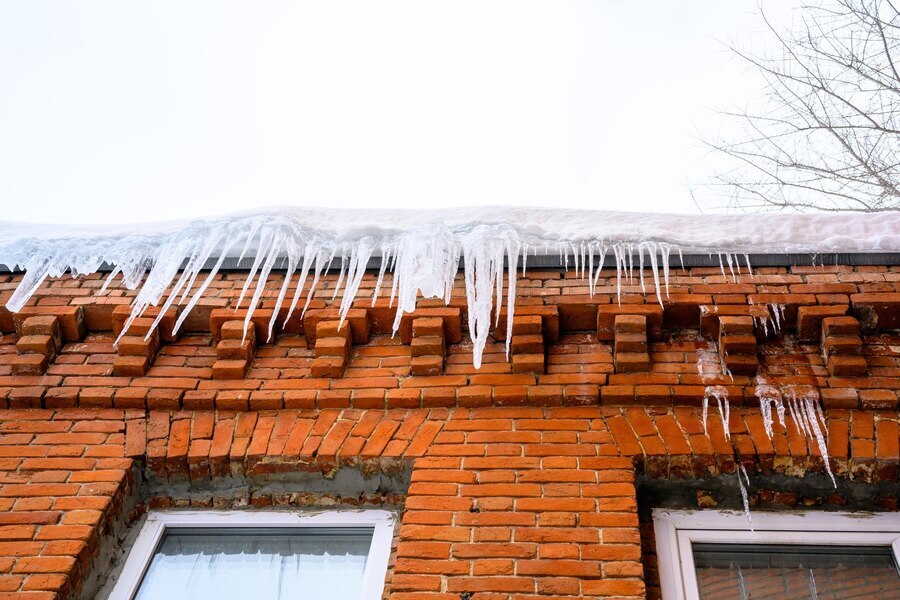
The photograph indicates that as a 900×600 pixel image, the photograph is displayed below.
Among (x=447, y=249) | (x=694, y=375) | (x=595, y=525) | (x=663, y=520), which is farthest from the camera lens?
(x=447, y=249)

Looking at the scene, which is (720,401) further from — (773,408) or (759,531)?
(759,531)

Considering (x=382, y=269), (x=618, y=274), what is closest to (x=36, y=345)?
(x=382, y=269)

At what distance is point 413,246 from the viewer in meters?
3.84

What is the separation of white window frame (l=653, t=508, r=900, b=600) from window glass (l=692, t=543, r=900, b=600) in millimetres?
30

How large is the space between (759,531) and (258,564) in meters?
2.08

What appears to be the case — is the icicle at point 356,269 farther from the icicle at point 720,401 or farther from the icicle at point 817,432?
the icicle at point 817,432

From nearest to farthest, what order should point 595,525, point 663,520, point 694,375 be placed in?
point 595,525 < point 663,520 < point 694,375

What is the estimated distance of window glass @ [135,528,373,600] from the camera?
315 centimetres

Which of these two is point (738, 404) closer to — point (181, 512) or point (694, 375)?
point (694, 375)

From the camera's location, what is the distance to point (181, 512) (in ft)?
11.5

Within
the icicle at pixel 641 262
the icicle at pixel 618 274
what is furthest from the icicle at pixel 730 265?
the icicle at pixel 618 274

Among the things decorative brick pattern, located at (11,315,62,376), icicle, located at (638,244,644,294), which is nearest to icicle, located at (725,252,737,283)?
icicle, located at (638,244,644,294)

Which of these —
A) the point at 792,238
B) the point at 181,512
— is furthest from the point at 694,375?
the point at 181,512

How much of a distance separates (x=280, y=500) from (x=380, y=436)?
0.53 metres
